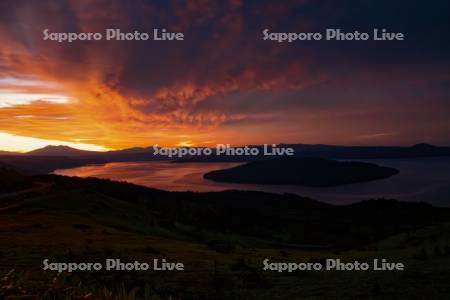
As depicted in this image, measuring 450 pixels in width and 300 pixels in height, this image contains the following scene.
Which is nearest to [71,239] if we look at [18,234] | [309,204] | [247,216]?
[18,234]

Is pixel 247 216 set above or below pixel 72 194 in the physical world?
below

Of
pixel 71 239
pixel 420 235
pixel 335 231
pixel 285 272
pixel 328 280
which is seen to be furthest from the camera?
pixel 335 231

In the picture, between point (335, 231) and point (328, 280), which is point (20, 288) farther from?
point (335, 231)

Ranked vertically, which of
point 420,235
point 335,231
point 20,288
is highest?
point 20,288

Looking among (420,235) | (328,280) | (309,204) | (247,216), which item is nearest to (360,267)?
(328,280)

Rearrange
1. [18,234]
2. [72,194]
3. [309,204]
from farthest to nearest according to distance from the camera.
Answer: [309,204] → [72,194] → [18,234]

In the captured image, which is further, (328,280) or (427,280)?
(328,280)

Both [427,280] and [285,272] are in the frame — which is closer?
[427,280]

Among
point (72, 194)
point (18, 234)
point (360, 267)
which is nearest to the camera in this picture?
point (360, 267)

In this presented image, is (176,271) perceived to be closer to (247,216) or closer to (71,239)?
(71,239)

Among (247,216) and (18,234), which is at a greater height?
(18,234)
